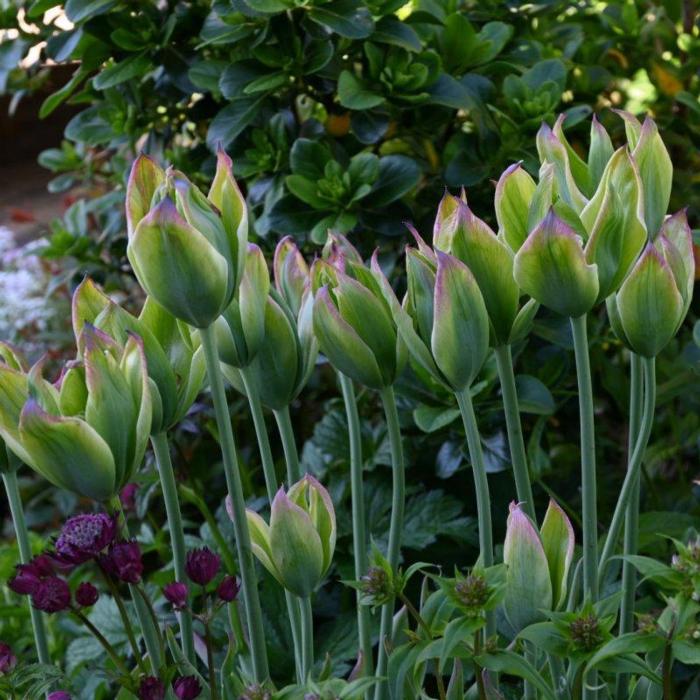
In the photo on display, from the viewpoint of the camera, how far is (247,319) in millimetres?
562

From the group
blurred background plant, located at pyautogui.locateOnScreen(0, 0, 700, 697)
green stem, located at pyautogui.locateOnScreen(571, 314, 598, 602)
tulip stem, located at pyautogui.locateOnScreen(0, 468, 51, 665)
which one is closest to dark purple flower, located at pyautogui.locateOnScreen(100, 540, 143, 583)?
tulip stem, located at pyautogui.locateOnScreen(0, 468, 51, 665)

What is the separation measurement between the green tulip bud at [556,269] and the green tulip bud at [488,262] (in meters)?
0.02

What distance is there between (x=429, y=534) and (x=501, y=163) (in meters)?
0.38

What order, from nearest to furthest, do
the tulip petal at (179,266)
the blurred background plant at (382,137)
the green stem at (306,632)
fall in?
the tulip petal at (179,266)
the green stem at (306,632)
the blurred background plant at (382,137)

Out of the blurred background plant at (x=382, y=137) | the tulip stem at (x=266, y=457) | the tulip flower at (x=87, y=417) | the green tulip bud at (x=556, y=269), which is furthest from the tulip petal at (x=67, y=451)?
the blurred background plant at (x=382, y=137)

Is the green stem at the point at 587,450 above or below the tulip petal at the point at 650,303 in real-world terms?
below

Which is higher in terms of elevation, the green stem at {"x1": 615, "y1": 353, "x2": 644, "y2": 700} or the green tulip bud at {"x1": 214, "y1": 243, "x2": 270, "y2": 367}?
the green tulip bud at {"x1": 214, "y1": 243, "x2": 270, "y2": 367}

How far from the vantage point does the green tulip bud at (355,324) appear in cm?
55

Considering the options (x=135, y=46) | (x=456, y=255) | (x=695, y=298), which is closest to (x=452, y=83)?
(x=135, y=46)

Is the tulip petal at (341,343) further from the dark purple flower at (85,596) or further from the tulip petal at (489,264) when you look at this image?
the dark purple flower at (85,596)

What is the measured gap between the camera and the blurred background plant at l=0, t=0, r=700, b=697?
105cm

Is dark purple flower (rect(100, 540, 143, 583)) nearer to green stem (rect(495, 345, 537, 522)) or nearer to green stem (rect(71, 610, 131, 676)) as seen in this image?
green stem (rect(71, 610, 131, 676))

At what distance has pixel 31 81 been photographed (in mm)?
1443

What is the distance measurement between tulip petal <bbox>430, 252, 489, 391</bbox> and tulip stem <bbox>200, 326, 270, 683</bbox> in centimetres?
10
